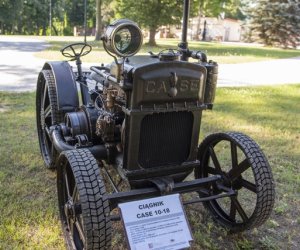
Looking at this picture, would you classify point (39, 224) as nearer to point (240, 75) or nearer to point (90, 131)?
point (90, 131)

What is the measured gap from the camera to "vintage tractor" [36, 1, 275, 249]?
2.34 meters

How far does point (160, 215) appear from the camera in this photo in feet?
8.06

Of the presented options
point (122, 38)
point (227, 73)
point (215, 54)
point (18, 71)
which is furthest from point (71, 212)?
point (215, 54)

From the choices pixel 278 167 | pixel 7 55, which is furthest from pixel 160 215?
pixel 7 55

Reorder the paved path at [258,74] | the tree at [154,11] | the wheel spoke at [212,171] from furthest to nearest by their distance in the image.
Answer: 1. the tree at [154,11]
2. the paved path at [258,74]
3. the wheel spoke at [212,171]

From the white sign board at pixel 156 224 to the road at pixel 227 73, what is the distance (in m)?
6.54

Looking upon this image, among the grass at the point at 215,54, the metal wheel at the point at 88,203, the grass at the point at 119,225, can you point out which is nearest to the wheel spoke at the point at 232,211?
the grass at the point at 119,225

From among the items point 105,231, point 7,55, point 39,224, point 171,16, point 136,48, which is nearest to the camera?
point 105,231

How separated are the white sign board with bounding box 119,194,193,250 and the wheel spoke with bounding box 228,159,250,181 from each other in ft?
2.08

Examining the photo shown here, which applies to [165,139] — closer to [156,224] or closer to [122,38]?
[156,224]

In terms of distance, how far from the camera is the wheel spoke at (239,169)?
2.88 m

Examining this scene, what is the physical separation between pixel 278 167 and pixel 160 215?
245cm

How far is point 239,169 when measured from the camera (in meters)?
2.95

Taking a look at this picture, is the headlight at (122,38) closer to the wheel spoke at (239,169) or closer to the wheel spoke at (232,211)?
the wheel spoke at (239,169)
